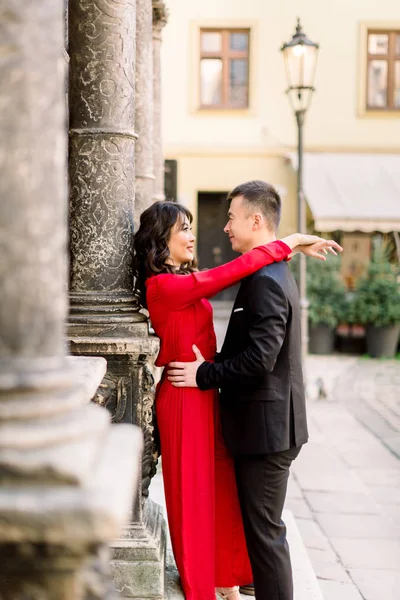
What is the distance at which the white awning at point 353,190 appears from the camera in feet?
48.2

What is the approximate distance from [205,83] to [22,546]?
16.5 m

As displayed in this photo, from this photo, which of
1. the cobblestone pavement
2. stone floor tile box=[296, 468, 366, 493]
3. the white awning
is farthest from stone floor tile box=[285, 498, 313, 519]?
the white awning

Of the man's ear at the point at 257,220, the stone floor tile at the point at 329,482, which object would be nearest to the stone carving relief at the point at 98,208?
the man's ear at the point at 257,220

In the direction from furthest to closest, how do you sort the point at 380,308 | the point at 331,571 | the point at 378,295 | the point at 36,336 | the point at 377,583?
the point at 378,295
the point at 380,308
the point at 331,571
the point at 377,583
the point at 36,336

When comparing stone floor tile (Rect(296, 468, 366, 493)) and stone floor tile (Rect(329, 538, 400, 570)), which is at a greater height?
stone floor tile (Rect(329, 538, 400, 570))

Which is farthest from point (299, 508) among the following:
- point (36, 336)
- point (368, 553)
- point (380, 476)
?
point (36, 336)

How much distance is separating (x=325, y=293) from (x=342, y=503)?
924cm

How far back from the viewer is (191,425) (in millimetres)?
3314

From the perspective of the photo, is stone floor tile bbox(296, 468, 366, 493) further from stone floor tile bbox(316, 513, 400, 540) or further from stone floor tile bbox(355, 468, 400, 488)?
stone floor tile bbox(316, 513, 400, 540)

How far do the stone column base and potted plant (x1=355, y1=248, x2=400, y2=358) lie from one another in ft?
37.6

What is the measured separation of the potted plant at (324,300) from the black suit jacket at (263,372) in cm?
1139

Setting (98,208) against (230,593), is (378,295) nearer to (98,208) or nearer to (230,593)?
(230,593)

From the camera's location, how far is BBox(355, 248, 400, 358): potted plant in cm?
1427

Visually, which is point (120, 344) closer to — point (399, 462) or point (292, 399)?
point (292, 399)
